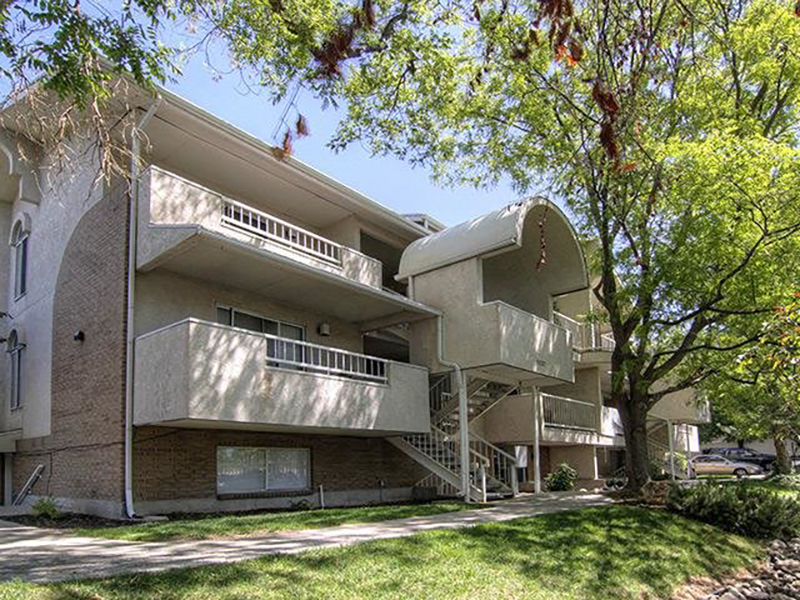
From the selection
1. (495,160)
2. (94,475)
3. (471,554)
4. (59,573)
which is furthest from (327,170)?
(59,573)

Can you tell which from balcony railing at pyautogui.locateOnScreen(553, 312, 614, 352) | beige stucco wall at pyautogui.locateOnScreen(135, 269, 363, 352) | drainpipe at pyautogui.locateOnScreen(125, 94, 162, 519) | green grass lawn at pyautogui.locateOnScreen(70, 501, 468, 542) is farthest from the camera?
balcony railing at pyautogui.locateOnScreen(553, 312, 614, 352)

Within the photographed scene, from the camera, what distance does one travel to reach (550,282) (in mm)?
21453

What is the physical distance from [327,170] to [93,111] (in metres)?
10.1

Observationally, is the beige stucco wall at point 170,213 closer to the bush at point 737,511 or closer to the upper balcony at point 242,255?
the upper balcony at point 242,255

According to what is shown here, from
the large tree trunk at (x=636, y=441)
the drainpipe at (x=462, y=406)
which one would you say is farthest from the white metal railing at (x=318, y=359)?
the large tree trunk at (x=636, y=441)

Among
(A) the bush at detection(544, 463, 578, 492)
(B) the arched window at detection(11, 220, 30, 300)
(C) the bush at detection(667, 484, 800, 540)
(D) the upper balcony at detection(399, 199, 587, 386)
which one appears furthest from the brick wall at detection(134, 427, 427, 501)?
(B) the arched window at detection(11, 220, 30, 300)

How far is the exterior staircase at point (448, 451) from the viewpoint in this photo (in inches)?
695

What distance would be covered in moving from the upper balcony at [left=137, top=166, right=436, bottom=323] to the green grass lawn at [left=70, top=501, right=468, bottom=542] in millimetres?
4920

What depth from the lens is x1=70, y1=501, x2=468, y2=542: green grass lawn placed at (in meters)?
10.4

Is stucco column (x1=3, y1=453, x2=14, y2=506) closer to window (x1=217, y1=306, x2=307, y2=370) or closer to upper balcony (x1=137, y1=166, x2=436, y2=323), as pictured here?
window (x1=217, y1=306, x2=307, y2=370)

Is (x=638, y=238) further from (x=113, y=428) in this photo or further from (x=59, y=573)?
(x=59, y=573)

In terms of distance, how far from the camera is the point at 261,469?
15.9 m

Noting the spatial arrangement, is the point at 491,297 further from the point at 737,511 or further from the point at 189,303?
the point at 189,303

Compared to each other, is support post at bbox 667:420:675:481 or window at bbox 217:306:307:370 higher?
window at bbox 217:306:307:370
